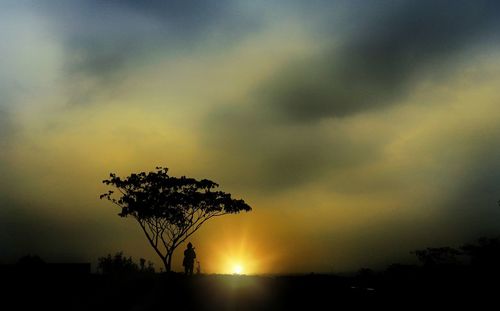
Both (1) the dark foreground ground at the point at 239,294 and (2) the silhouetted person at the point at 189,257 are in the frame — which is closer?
(1) the dark foreground ground at the point at 239,294

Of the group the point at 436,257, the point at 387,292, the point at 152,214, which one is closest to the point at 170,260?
the point at 152,214

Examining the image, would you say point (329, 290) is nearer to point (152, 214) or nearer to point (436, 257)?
point (152, 214)

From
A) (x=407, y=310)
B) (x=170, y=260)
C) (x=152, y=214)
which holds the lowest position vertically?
(x=407, y=310)

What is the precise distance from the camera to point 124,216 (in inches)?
2079

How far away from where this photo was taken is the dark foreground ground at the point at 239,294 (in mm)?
23797

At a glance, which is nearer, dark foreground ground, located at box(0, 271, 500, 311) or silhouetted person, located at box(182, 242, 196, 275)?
dark foreground ground, located at box(0, 271, 500, 311)

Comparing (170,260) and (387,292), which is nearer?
(387,292)

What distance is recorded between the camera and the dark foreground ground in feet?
78.1

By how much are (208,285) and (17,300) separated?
463 inches

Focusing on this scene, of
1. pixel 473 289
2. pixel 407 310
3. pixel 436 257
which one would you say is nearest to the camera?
pixel 407 310

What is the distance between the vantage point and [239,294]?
1128 inches

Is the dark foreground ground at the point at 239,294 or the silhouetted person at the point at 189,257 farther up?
the silhouetted person at the point at 189,257

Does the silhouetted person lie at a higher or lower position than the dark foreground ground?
higher

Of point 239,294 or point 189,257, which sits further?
point 189,257
